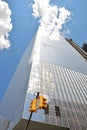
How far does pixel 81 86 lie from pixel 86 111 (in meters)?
16.1

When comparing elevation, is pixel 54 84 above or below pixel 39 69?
below

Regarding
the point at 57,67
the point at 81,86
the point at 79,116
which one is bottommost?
the point at 79,116

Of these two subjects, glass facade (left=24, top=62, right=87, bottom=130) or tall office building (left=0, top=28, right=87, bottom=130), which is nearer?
tall office building (left=0, top=28, right=87, bottom=130)

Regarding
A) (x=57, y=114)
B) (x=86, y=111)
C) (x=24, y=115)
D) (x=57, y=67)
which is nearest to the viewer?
(x=24, y=115)

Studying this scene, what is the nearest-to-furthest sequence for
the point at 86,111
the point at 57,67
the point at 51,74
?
the point at 86,111 → the point at 51,74 → the point at 57,67

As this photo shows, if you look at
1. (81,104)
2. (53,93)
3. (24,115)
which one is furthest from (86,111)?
(24,115)

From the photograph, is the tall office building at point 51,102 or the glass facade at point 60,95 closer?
the tall office building at point 51,102

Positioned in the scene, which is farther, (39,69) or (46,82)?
(39,69)

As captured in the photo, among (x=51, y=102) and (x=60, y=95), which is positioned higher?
(x=60, y=95)

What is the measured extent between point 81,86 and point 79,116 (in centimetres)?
1983

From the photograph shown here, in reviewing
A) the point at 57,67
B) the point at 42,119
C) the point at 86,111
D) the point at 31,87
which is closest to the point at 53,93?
the point at 31,87

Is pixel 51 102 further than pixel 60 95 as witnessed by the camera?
No

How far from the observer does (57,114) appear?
134ft

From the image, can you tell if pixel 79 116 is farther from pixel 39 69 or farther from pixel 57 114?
pixel 39 69
